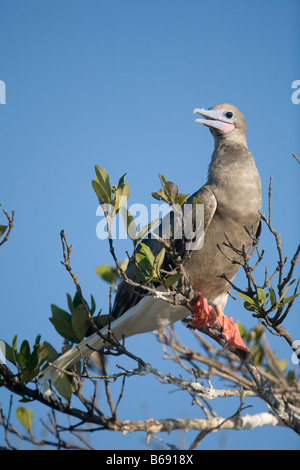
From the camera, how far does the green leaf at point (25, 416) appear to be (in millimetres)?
4371

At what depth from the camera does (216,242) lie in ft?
15.9

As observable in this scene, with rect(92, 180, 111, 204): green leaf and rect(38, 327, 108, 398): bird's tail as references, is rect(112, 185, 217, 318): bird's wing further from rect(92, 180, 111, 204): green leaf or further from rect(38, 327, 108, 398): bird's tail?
rect(92, 180, 111, 204): green leaf

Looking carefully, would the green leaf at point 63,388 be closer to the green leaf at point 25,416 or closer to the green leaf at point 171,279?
the green leaf at point 25,416

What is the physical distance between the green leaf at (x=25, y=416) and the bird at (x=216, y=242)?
1.22 ft

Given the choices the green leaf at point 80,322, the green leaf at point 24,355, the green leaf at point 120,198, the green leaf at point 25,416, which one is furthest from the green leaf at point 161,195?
the green leaf at point 25,416

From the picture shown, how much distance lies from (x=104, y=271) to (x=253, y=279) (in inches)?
100.0

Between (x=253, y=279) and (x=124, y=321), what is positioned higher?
(x=253, y=279)

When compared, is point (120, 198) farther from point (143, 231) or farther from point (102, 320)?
point (102, 320)

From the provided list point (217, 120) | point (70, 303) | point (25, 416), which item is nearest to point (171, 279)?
point (70, 303)

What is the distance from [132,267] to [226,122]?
1749 millimetres

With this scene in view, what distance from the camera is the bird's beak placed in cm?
529

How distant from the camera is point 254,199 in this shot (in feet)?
15.8
